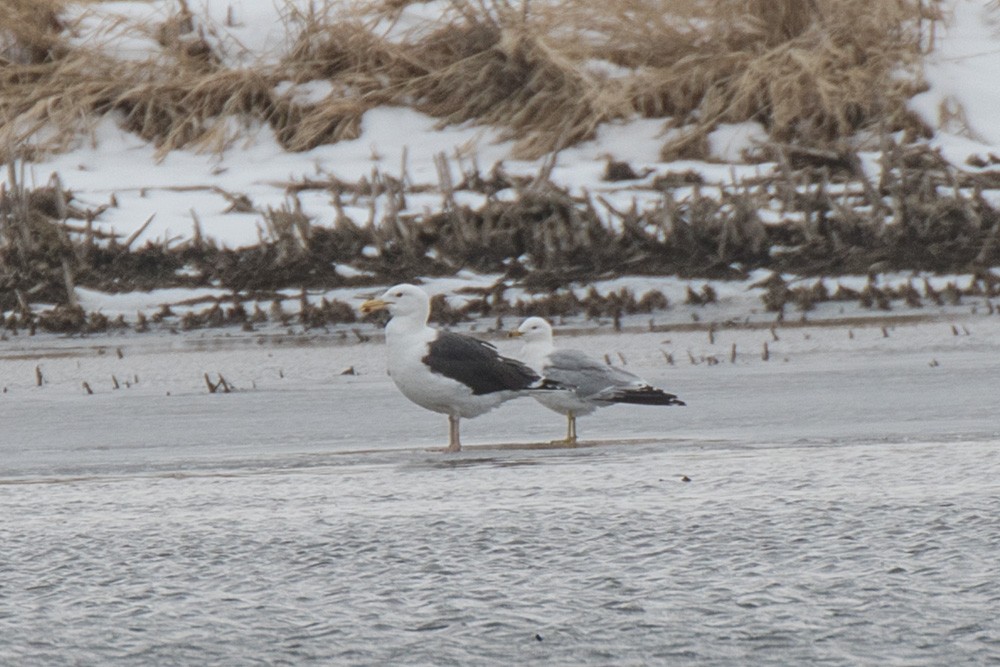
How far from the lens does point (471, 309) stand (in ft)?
42.2

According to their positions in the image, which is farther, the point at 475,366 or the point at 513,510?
the point at 475,366

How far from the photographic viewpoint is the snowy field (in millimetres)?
3922

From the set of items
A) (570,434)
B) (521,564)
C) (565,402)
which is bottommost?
(521,564)

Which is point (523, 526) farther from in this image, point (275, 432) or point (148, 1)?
point (148, 1)

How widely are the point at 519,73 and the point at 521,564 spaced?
12.3m

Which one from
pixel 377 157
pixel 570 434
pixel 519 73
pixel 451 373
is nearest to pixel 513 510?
pixel 451 373

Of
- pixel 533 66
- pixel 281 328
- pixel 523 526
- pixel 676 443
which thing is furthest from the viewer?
pixel 533 66

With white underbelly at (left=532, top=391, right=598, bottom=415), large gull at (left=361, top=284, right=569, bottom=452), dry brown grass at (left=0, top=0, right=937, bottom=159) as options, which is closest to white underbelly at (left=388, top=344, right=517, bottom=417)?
large gull at (left=361, top=284, right=569, bottom=452)

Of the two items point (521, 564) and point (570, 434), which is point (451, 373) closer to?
point (570, 434)

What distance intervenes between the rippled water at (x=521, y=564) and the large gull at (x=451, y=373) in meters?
0.97

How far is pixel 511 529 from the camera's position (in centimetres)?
514

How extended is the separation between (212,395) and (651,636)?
5853 mm

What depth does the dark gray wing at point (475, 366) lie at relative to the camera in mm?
7520

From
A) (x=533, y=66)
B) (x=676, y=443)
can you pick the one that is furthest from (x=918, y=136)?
(x=676, y=443)
